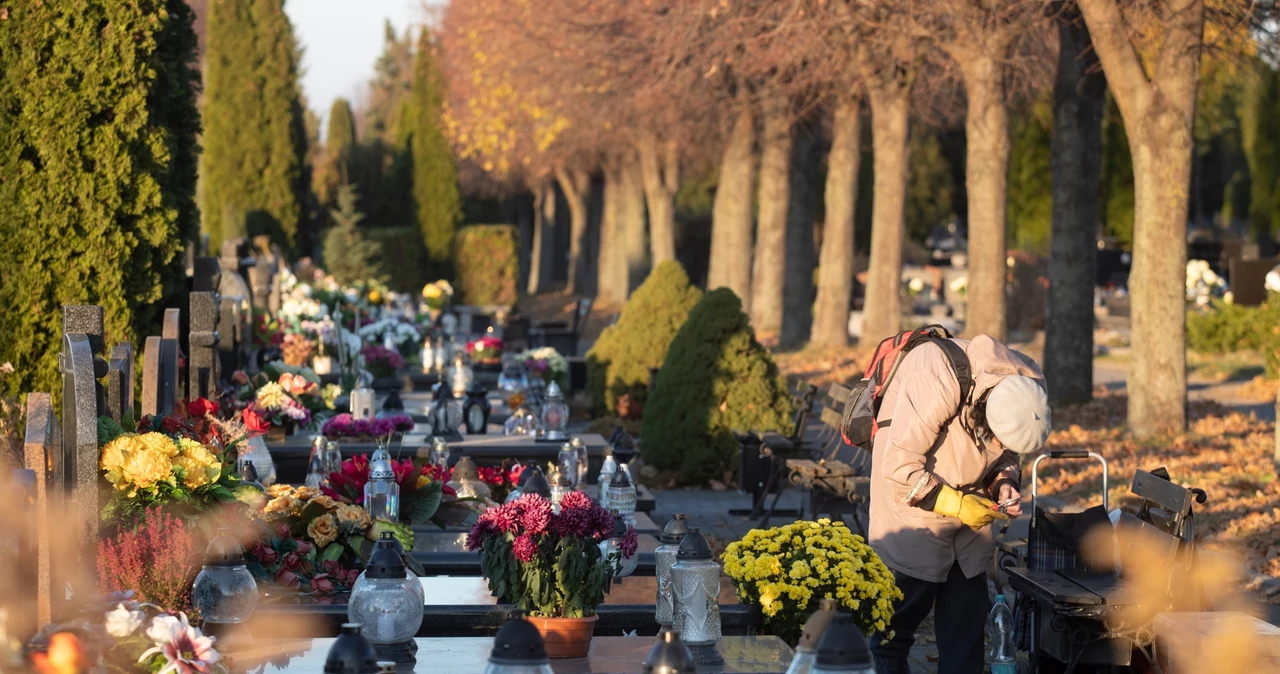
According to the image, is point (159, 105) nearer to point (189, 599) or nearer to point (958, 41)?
point (189, 599)

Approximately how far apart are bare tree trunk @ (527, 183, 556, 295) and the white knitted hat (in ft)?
172

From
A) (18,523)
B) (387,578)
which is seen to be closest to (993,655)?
(387,578)

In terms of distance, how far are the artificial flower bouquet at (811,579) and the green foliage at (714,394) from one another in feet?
23.6

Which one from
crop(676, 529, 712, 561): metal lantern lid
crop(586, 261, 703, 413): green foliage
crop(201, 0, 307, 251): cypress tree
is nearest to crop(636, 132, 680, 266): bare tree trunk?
crop(201, 0, 307, 251): cypress tree

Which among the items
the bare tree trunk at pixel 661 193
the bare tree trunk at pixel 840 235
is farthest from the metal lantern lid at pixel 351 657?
the bare tree trunk at pixel 661 193

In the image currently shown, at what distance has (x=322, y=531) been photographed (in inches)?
296

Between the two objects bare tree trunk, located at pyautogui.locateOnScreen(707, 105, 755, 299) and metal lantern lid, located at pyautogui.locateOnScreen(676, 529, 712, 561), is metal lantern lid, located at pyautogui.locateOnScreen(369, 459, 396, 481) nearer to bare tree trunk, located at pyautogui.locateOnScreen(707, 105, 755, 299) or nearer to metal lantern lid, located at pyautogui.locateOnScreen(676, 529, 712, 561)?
metal lantern lid, located at pyautogui.locateOnScreen(676, 529, 712, 561)

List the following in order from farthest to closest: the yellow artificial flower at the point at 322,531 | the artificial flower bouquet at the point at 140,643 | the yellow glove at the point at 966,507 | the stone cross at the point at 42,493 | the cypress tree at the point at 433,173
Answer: the cypress tree at the point at 433,173 → the yellow artificial flower at the point at 322,531 → the yellow glove at the point at 966,507 → the stone cross at the point at 42,493 → the artificial flower bouquet at the point at 140,643

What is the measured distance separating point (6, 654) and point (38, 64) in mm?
7732

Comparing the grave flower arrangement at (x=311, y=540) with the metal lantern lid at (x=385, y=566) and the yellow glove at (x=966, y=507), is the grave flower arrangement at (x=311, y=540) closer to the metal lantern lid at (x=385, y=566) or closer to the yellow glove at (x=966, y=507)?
the metal lantern lid at (x=385, y=566)

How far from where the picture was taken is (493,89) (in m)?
30.3

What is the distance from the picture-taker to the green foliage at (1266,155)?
49.0 metres

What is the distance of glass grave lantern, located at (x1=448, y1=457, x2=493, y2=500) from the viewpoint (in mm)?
9250

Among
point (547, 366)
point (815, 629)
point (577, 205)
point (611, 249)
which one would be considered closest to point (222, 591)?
point (815, 629)
